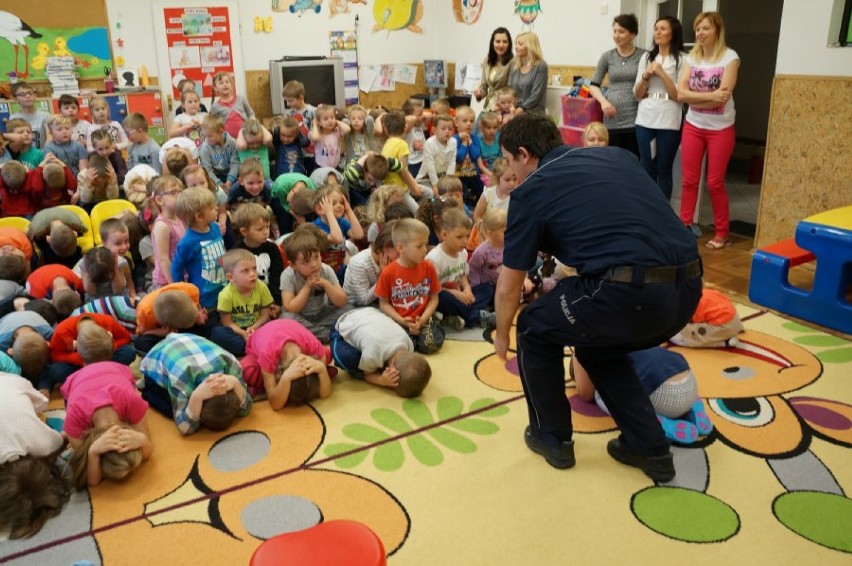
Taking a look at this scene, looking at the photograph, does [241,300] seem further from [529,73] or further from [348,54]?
[348,54]

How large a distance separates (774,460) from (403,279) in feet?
5.96

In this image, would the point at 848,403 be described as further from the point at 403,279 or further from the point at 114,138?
the point at 114,138

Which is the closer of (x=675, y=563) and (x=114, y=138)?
(x=675, y=563)


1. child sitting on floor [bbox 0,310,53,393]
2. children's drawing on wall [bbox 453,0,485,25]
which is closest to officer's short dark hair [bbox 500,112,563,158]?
child sitting on floor [bbox 0,310,53,393]

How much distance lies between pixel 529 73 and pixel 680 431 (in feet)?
15.7

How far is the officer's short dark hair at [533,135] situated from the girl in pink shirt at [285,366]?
52.2 inches

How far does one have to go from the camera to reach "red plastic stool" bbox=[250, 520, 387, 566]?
5.10 feet

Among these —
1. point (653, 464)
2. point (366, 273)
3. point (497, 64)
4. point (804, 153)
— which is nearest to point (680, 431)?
point (653, 464)

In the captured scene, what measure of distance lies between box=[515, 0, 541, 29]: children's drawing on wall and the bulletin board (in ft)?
14.9

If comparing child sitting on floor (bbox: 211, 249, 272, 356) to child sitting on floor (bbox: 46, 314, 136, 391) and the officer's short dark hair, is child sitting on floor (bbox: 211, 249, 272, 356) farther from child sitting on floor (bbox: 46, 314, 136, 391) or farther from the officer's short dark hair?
the officer's short dark hair

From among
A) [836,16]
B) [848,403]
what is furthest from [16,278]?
[836,16]

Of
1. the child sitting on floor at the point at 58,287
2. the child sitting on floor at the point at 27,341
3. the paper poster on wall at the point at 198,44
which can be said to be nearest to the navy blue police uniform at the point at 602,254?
the child sitting on floor at the point at 27,341

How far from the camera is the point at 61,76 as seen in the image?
7.48 metres

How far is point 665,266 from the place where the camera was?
2189 millimetres
